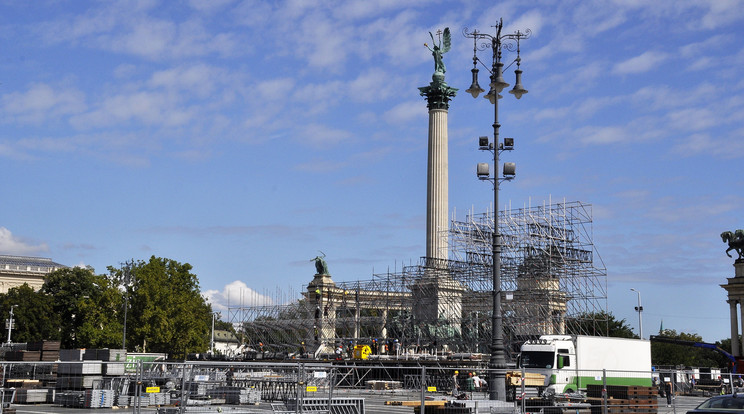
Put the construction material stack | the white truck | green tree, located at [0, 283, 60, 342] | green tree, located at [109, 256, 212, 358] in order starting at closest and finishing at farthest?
the construction material stack
the white truck
green tree, located at [109, 256, 212, 358]
green tree, located at [0, 283, 60, 342]

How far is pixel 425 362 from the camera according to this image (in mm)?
55438

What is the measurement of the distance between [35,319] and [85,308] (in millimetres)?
19319

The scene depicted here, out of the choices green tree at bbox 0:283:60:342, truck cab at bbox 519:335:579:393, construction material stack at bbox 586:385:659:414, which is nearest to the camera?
construction material stack at bbox 586:385:659:414

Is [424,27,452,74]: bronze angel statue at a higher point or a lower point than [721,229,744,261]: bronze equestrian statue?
higher

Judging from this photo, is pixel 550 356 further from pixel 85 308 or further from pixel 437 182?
pixel 85 308

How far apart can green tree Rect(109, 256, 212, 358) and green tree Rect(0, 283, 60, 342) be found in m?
21.0

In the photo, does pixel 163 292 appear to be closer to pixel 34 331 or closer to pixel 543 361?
pixel 34 331

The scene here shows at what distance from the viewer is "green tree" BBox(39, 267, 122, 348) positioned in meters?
73.6

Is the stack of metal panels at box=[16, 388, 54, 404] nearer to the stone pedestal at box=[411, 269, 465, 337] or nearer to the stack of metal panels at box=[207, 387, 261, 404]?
the stack of metal panels at box=[207, 387, 261, 404]

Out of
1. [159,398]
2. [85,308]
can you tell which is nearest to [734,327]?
[85,308]

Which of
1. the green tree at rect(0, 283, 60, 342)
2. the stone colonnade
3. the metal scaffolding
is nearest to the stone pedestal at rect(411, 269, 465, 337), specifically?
the metal scaffolding

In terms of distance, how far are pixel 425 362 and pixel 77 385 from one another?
2641 centimetres

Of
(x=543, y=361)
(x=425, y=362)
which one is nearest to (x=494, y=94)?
(x=543, y=361)

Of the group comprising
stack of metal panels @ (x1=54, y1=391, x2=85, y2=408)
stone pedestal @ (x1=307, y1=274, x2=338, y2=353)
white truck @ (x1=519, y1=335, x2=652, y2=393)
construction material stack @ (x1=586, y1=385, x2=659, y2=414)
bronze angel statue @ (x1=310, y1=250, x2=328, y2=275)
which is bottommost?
stack of metal panels @ (x1=54, y1=391, x2=85, y2=408)
